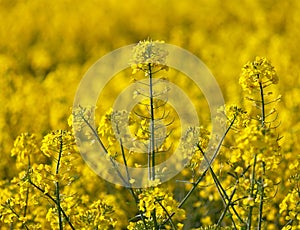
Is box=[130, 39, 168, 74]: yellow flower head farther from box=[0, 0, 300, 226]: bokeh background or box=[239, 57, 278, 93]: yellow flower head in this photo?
box=[0, 0, 300, 226]: bokeh background

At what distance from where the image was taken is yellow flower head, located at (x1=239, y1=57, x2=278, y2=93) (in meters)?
3.49

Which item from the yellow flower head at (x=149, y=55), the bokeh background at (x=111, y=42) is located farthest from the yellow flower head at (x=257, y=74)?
the bokeh background at (x=111, y=42)

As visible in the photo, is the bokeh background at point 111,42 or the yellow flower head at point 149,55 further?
the bokeh background at point 111,42

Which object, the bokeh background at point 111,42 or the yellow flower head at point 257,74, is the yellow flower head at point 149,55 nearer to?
the yellow flower head at point 257,74

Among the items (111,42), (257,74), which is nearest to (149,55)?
(257,74)

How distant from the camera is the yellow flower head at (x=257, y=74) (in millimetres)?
3490

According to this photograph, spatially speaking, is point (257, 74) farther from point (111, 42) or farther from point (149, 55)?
point (111, 42)

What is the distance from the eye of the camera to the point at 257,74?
11.5 ft

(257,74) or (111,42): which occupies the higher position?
(111,42)

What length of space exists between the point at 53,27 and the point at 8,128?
19.4 feet

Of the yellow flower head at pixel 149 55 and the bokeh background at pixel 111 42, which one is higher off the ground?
the bokeh background at pixel 111 42

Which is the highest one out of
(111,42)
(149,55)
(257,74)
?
(111,42)

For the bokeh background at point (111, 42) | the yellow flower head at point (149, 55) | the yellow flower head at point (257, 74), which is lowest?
the yellow flower head at point (257, 74)

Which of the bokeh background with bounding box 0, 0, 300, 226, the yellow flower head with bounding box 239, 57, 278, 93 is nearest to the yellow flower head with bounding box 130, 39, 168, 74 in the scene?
the yellow flower head with bounding box 239, 57, 278, 93
